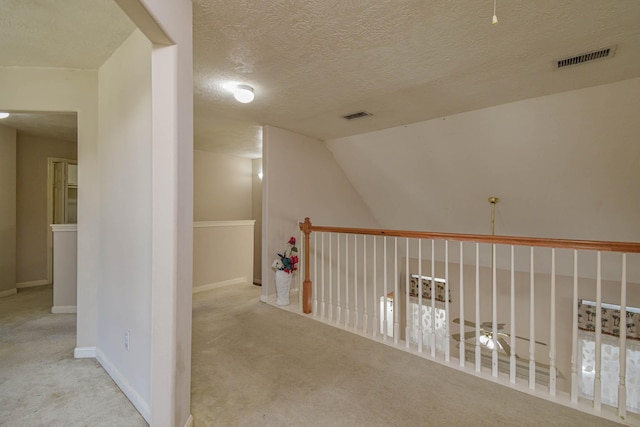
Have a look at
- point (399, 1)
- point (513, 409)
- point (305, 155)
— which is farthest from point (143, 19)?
point (305, 155)

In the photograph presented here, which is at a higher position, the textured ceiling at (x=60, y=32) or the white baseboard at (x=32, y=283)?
the textured ceiling at (x=60, y=32)

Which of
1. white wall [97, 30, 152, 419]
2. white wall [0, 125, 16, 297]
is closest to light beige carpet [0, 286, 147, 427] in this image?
white wall [97, 30, 152, 419]

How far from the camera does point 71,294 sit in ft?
11.3

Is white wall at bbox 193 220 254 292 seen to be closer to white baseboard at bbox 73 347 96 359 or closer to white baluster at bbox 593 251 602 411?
white baseboard at bbox 73 347 96 359

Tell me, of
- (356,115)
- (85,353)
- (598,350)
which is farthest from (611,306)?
(85,353)

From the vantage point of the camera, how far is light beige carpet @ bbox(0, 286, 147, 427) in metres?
1.70

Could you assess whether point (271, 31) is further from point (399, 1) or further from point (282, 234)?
point (282, 234)

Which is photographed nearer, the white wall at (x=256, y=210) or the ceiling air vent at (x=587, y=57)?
the ceiling air vent at (x=587, y=57)

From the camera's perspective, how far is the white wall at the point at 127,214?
1710 millimetres

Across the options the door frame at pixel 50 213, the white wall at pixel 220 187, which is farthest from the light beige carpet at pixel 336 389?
the door frame at pixel 50 213

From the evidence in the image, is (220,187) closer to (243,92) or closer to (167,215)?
(243,92)

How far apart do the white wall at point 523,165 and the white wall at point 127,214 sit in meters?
3.09

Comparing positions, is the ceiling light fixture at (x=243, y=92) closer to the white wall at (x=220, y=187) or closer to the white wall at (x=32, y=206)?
the white wall at (x=220, y=187)

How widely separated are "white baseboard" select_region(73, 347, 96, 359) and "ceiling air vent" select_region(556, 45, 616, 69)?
4.40 metres
